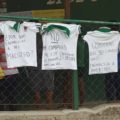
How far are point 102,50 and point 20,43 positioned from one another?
1.26 meters

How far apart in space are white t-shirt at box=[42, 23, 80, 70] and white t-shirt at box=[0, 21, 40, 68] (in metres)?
0.16

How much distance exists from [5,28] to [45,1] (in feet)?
11.9

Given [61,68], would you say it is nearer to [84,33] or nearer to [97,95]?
[84,33]

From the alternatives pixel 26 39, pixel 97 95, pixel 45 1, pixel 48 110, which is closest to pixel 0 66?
pixel 26 39

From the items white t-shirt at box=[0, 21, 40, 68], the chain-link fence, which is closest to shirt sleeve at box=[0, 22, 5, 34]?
white t-shirt at box=[0, 21, 40, 68]

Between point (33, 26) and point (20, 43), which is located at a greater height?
point (33, 26)

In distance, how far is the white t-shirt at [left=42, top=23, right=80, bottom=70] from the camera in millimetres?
6793

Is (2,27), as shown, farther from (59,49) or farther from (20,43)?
(59,49)

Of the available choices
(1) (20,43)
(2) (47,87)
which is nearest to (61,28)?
(1) (20,43)

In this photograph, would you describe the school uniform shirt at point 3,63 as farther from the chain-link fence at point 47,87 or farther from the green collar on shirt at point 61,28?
the green collar on shirt at point 61,28

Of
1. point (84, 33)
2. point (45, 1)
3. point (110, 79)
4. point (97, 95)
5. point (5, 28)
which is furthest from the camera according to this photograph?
point (45, 1)

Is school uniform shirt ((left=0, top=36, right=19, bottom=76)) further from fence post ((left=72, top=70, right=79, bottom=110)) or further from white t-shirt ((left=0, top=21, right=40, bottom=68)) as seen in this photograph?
fence post ((left=72, top=70, right=79, bottom=110))

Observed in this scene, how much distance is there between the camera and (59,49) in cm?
684

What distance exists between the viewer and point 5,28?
6.65 m
